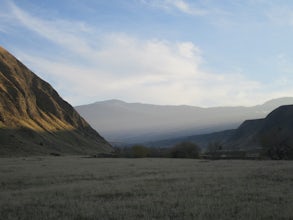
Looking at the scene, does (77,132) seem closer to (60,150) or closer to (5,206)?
(60,150)

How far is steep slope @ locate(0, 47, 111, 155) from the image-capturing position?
379 ft

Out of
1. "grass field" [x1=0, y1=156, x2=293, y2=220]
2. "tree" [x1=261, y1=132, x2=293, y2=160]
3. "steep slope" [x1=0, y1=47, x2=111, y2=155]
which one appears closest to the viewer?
"grass field" [x1=0, y1=156, x2=293, y2=220]

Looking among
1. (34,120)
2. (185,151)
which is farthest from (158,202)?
(34,120)

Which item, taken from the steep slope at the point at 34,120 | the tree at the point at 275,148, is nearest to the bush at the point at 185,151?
the tree at the point at 275,148

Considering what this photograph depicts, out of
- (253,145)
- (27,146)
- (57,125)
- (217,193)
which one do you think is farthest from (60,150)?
(217,193)

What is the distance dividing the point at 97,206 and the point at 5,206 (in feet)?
14.4

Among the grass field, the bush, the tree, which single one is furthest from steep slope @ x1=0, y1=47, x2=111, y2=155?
the grass field

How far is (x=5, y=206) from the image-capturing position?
57.7 ft

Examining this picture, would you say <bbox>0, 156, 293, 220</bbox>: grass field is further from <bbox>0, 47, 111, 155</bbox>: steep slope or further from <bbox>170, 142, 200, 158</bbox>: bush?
<bbox>0, 47, 111, 155</bbox>: steep slope

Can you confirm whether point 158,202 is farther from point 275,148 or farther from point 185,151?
point 185,151

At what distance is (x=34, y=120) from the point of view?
468 feet

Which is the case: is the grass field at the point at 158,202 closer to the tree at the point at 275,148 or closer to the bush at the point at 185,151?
the tree at the point at 275,148

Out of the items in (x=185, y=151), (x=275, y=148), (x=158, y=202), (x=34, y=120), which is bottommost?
(x=158, y=202)

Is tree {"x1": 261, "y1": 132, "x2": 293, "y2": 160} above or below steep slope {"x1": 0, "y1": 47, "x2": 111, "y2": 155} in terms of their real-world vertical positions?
below
